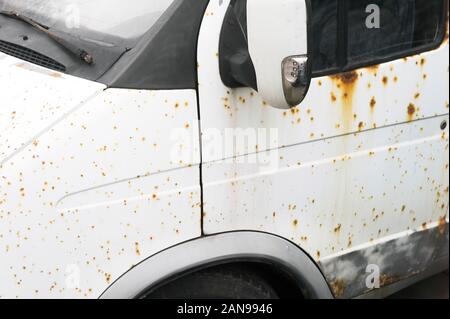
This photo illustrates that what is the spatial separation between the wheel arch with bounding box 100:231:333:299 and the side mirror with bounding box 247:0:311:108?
0.55m

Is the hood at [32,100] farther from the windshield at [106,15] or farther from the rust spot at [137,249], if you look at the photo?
the rust spot at [137,249]

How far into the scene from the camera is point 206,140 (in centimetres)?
209

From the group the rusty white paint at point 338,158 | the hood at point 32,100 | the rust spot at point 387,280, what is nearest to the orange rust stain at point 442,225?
the rusty white paint at point 338,158

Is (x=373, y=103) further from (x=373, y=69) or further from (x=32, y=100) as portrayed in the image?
(x=32, y=100)

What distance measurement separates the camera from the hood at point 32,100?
6.05 feet

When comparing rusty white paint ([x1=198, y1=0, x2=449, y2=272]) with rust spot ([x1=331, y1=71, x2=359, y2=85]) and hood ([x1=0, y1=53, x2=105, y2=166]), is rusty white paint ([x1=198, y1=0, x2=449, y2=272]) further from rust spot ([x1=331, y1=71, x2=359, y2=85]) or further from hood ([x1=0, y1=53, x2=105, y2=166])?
hood ([x1=0, y1=53, x2=105, y2=166])

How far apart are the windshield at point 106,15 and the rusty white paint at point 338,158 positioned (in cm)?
19

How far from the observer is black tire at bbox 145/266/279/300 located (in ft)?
7.20

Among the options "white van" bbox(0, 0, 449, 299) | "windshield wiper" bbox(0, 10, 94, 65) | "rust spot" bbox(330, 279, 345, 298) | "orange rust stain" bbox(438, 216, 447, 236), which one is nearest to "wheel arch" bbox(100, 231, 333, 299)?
"white van" bbox(0, 0, 449, 299)

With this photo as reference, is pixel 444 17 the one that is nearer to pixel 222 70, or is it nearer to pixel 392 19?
pixel 392 19

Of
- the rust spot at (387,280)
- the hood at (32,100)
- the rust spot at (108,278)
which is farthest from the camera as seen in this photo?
the rust spot at (387,280)

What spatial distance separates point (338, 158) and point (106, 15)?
1000 mm

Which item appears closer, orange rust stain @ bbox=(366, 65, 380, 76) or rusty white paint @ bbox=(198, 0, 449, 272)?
rusty white paint @ bbox=(198, 0, 449, 272)

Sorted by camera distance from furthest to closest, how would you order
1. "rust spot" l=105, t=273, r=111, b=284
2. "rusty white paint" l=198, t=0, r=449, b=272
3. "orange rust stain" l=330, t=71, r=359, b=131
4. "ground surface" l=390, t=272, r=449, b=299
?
"ground surface" l=390, t=272, r=449, b=299 → "orange rust stain" l=330, t=71, r=359, b=131 → "rusty white paint" l=198, t=0, r=449, b=272 → "rust spot" l=105, t=273, r=111, b=284
